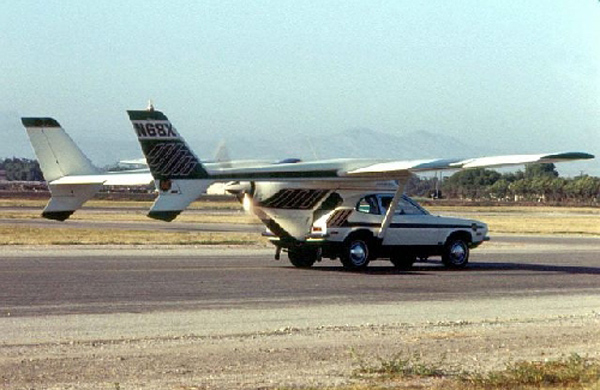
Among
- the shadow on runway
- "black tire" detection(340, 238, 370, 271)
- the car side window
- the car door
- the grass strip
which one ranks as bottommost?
the shadow on runway

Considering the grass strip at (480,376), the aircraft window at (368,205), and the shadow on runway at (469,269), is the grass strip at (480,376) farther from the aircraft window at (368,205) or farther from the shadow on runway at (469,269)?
the aircraft window at (368,205)

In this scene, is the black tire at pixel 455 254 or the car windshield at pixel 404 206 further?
the black tire at pixel 455 254

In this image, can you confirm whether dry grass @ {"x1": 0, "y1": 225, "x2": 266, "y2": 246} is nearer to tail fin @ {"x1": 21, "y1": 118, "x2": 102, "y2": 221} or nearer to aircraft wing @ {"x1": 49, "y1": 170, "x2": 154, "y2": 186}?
tail fin @ {"x1": 21, "y1": 118, "x2": 102, "y2": 221}

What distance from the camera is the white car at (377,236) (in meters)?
28.6

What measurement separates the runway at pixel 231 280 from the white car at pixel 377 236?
0.42 metres

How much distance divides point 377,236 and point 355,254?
0.72m

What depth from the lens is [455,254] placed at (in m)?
29.9

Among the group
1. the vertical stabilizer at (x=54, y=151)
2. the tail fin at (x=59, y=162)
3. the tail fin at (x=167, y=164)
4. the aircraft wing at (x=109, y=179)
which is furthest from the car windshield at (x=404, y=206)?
the vertical stabilizer at (x=54, y=151)

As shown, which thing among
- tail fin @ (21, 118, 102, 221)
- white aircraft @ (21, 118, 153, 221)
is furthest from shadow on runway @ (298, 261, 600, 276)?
tail fin @ (21, 118, 102, 221)

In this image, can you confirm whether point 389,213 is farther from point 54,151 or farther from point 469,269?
point 54,151

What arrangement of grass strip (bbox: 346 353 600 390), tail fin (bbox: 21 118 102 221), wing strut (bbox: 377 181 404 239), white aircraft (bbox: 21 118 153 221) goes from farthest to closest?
tail fin (bbox: 21 118 102 221) < white aircraft (bbox: 21 118 153 221) < wing strut (bbox: 377 181 404 239) < grass strip (bbox: 346 353 600 390)

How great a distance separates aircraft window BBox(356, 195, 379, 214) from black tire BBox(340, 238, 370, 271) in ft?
2.42

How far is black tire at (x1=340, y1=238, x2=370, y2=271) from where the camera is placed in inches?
1128

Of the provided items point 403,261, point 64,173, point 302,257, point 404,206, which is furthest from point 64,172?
point 403,261
